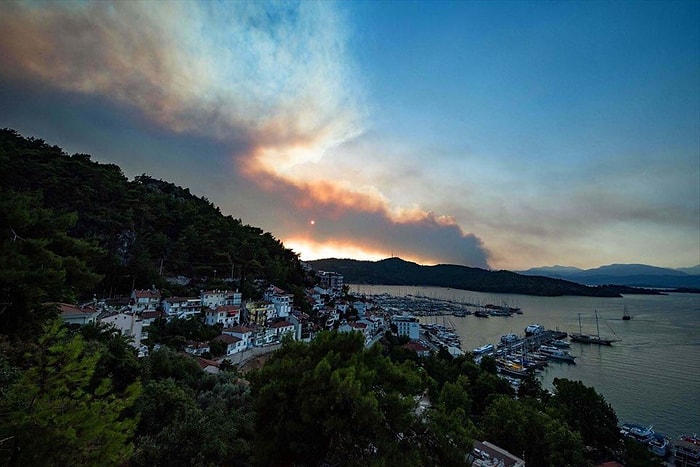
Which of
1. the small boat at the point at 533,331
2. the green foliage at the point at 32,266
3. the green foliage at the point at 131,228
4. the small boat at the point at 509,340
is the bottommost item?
the small boat at the point at 509,340

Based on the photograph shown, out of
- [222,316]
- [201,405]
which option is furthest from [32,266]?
[222,316]

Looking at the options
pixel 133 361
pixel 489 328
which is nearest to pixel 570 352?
pixel 489 328

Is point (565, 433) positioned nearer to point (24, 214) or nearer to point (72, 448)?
point (72, 448)

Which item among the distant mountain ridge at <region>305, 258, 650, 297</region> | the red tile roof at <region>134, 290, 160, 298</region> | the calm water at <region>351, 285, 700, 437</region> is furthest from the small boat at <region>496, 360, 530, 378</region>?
the distant mountain ridge at <region>305, 258, 650, 297</region>

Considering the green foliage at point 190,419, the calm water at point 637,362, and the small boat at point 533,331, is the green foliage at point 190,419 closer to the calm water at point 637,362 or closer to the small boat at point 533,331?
the calm water at point 637,362

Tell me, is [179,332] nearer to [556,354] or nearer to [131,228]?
[131,228]

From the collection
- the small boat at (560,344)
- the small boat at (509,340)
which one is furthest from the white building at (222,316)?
the small boat at (560,344)

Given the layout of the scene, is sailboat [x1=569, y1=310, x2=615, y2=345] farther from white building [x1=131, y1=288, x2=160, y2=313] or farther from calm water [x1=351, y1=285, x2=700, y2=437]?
white building [x1=131, y1=288, x2=160, y2=313]
